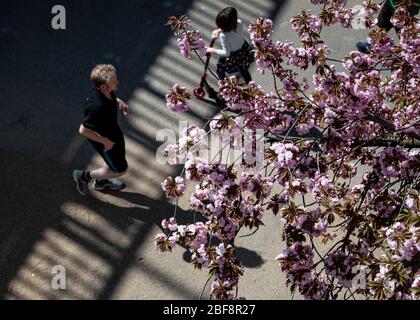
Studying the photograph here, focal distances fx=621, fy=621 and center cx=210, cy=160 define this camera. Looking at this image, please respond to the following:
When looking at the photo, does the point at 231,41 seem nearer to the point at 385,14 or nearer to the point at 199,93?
the point at 199,93

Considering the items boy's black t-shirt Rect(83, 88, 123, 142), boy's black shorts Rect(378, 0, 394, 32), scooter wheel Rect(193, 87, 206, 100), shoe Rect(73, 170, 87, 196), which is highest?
boy's black shorts Rect(378, 0, 394, 32)

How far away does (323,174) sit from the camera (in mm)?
4324

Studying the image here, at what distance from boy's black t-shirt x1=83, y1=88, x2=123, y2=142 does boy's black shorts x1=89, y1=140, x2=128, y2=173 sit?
0.85ft

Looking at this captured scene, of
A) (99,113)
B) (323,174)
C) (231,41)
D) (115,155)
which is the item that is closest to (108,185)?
(115,155)

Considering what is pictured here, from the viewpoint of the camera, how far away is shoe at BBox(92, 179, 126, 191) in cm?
666

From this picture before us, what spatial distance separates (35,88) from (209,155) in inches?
102

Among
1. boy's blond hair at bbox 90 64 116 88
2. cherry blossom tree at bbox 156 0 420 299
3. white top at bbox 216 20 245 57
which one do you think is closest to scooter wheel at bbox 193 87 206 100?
white top at bbox 216 20 245 57

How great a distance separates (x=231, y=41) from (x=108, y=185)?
2.02 meters

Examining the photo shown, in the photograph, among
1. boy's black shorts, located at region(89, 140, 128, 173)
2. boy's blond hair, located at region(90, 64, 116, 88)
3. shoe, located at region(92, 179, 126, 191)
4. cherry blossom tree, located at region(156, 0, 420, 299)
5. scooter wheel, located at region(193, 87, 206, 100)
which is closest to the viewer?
cherry blossom tree, located at region(156, 0, 420, 299)

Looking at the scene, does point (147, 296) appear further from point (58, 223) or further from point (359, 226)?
point (359, 226)

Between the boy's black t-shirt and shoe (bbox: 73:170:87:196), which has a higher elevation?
Answer: the boy's black t-shirt

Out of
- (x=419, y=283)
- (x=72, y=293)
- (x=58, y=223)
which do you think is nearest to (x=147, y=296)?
(x=72, y=293)

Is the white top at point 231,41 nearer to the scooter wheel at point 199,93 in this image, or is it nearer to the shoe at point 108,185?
the scooter wheel at point 199,93

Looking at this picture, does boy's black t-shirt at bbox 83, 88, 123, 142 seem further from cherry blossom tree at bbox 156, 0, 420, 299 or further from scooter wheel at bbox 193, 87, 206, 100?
scooter wheel at bbox 193, 87, 206, 100
